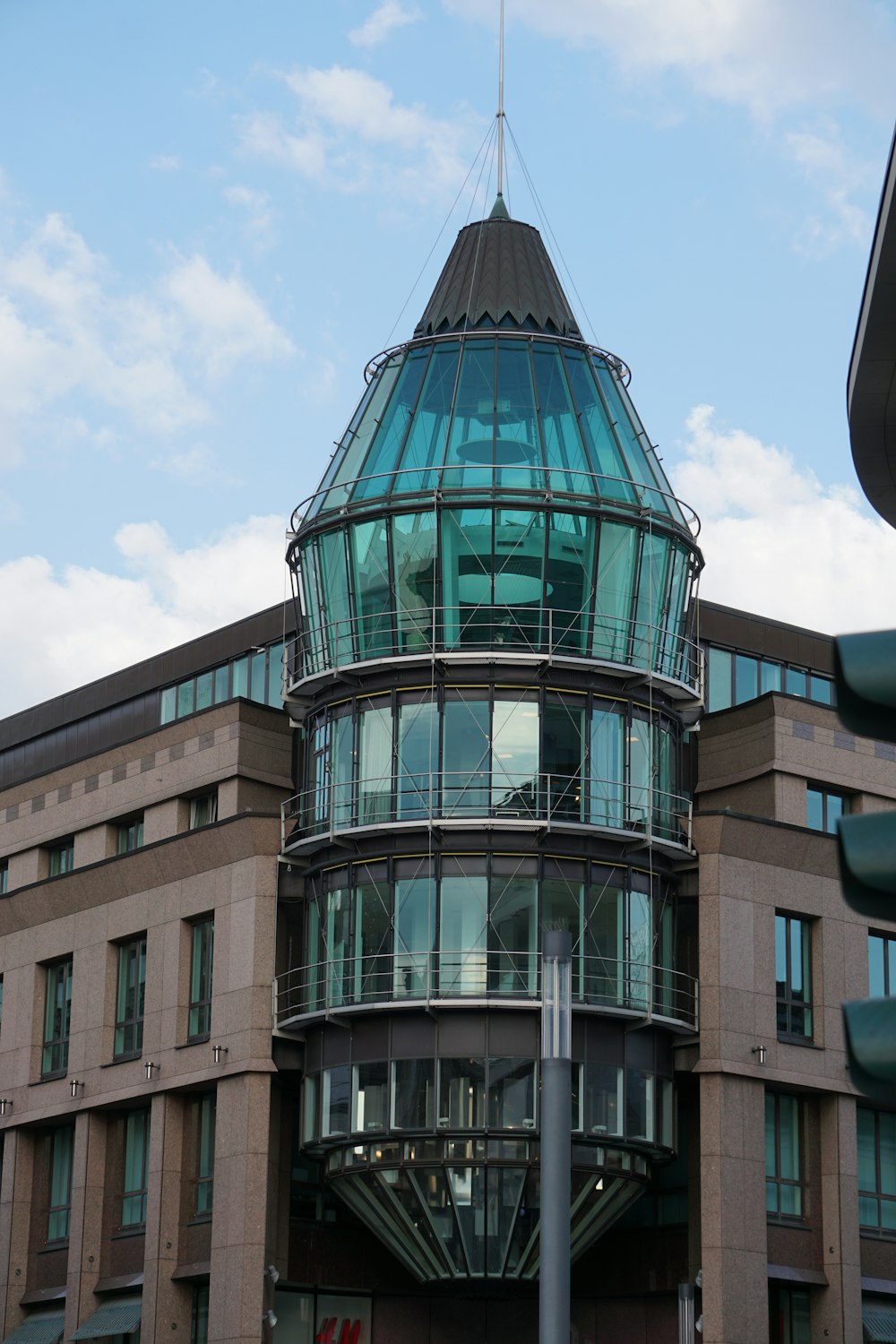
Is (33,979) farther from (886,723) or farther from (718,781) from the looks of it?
(886,723)

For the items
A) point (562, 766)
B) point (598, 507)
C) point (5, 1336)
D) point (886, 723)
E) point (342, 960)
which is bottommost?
point (5, 1336)

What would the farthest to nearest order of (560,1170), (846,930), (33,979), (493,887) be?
(33,979) → (846,930) → (493,887) → (560,1170)

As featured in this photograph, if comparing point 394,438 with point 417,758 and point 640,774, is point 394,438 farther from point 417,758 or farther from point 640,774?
point 640,774

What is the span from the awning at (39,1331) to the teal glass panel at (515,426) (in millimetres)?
23885

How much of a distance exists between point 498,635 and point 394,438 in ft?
20.1

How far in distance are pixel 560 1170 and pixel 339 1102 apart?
1614 centimetres

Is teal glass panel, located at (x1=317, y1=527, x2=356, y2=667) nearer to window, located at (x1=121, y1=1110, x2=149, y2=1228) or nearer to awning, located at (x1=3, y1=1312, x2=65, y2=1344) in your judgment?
window, located at (x1=121, y1=1110, x2=149, y2=1228)

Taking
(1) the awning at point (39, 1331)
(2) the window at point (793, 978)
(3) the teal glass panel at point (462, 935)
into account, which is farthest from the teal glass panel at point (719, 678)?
(1) the awning at point (39, 1331)

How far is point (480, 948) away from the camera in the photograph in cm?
Result: 4462

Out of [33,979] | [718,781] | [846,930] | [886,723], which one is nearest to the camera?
[886,723]

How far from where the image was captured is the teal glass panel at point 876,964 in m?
49.7

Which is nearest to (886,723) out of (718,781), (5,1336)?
(718,781)

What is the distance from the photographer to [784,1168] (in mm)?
46812

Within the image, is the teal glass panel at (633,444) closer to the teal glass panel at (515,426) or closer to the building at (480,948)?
the building at (480,948)
